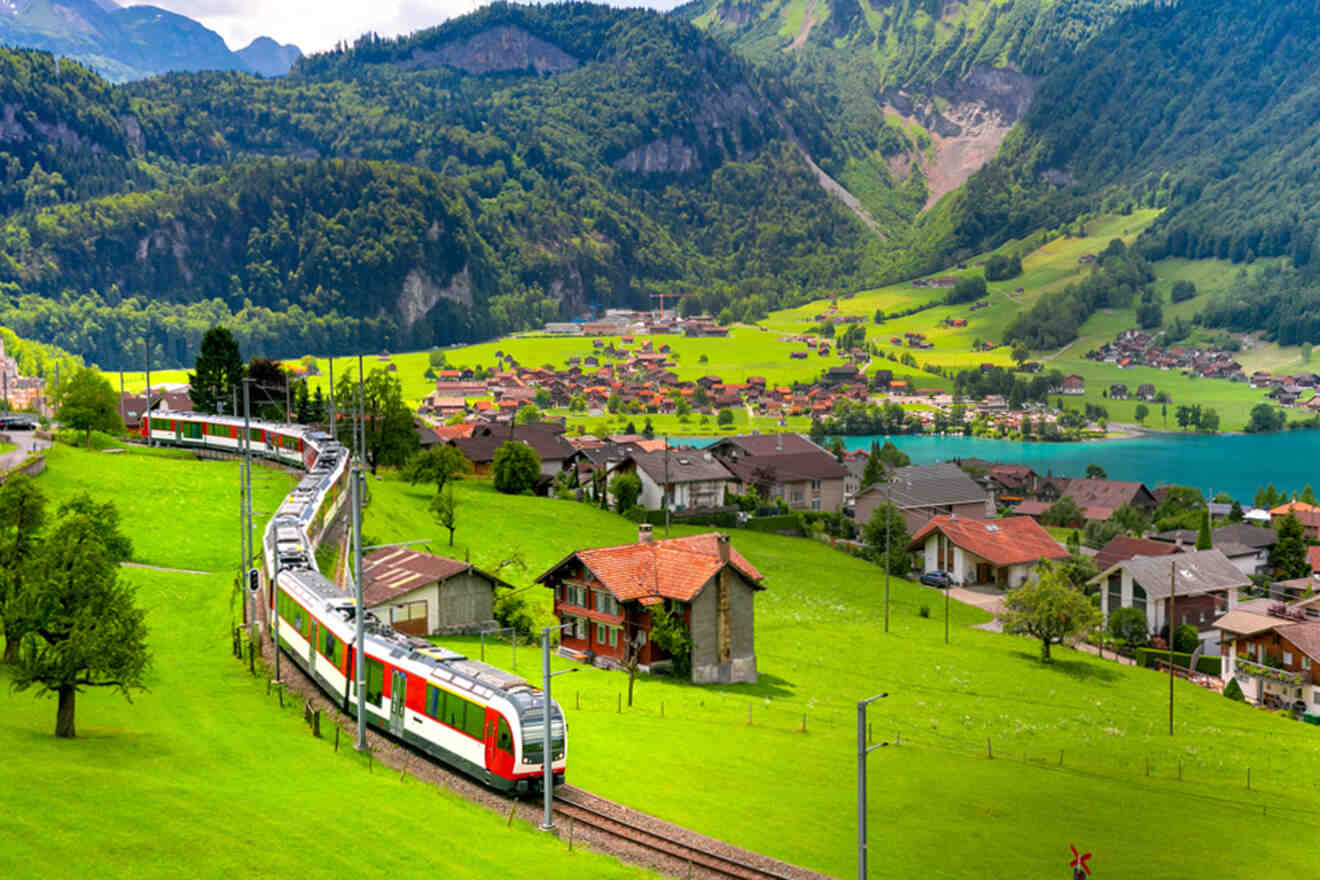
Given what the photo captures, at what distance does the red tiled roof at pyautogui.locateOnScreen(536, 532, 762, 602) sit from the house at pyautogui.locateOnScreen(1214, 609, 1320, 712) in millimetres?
28478

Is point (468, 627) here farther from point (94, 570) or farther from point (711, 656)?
point (94, 570)

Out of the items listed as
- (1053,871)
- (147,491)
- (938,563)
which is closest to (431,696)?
(1053,871)

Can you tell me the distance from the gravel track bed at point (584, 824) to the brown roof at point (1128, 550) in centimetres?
6216

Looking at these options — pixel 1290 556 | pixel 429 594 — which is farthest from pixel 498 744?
pixel 1290 556

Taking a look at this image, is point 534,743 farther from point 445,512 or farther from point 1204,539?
point 1204,539

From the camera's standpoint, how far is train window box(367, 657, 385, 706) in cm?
2895

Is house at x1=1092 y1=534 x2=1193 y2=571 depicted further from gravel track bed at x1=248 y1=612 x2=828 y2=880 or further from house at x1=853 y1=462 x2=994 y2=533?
gravel track bed at x1=248 y1=612 x2=828 y2=880

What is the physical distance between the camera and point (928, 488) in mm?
101750

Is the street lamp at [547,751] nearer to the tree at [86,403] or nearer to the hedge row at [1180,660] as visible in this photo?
the hedge row at [1180,660]

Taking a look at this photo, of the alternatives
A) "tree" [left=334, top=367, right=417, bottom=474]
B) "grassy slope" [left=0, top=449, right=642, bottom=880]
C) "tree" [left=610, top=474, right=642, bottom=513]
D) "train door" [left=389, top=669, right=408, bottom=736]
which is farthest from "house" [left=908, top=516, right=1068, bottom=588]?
"train door" [left=389, top=669, right=408, bottom=736]

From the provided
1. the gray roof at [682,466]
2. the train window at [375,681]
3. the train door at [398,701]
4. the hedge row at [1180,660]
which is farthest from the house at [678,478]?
the train door at [398,701]

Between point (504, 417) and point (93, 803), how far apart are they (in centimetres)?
16133

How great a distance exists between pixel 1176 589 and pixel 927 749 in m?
36.3

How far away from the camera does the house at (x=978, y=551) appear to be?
255 feet
